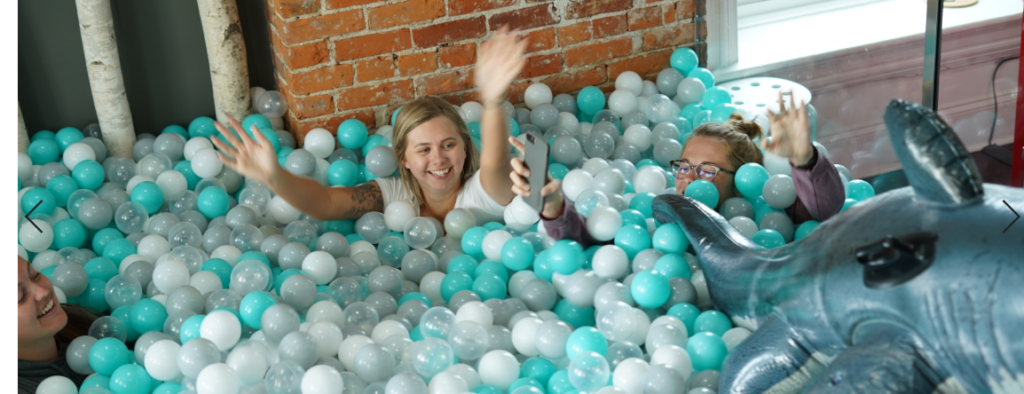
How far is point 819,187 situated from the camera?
7.10 ft

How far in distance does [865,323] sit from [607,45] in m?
2.13

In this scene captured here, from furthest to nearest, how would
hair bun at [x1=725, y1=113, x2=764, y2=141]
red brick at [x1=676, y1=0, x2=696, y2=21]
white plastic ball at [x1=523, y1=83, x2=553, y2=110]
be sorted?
red brick at [x1=676, y1=0, x2=696, y2=21] → white plastic ball at [x1=523, y1=83, x2=553, y2=110] → hair bun at [x1=725, y1=113, x2=764, y2=141]

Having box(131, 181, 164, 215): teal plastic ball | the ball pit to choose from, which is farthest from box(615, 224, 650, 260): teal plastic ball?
box(131, 181, 164, 215): teal plastic ball

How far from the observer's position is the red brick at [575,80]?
130 inches

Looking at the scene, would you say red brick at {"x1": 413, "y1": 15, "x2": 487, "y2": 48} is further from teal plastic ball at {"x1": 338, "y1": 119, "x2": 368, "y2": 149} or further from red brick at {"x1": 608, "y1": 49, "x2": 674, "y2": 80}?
red brick at {"x1": 608, "y1": 49, "x2": 674, "y2": 80}

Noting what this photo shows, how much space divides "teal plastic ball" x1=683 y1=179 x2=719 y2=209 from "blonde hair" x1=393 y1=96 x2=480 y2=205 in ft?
2.22

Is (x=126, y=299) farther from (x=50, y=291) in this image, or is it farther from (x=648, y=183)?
(x=648, y=183)

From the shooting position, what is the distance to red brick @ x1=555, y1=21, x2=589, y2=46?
3203 mm

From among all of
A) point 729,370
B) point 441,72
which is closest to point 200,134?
point 441,72

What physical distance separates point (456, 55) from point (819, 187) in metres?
1.44

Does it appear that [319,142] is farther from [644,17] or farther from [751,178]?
[751,178]

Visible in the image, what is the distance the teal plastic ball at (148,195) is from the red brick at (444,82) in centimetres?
96

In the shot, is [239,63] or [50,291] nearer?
[50,291]

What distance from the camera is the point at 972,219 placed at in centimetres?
124
